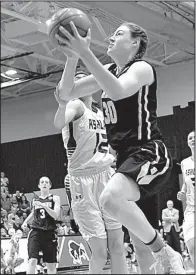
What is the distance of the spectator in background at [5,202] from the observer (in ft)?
→ 36.1

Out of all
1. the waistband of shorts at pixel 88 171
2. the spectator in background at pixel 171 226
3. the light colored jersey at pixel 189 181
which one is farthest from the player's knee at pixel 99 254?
the spectator in background at pixel 171 226

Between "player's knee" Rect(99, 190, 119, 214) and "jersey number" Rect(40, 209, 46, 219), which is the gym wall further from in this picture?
"player's knee" Rect(99, 190, 119, 214)

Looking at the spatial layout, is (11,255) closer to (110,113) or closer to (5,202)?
(5,202)

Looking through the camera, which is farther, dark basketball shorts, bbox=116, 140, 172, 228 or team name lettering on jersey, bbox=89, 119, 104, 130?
team name lettering on jersey, bbox=89, 119, 104, 130

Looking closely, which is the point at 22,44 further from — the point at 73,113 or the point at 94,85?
the point at 94,85

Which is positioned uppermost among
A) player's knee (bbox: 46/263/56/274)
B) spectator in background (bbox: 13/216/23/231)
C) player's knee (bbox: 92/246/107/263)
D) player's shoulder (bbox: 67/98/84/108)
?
player's shoulder (bbox: 67/98/84/108)

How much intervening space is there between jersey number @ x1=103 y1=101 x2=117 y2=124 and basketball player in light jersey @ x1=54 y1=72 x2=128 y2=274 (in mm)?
862

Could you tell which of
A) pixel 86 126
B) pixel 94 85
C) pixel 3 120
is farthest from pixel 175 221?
pixel 94 85

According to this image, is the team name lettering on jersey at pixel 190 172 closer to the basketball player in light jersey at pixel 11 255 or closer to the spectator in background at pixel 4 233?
the basketball player in light jersey at pixel 11 255

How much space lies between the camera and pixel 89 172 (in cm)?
427

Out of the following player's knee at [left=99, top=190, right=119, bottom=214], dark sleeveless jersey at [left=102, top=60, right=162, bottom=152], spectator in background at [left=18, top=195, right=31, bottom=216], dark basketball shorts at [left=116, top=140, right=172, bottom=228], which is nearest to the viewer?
player's knee at [left=99, top=190, right=119, bottom=214]

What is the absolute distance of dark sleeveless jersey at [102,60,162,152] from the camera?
10.0ft

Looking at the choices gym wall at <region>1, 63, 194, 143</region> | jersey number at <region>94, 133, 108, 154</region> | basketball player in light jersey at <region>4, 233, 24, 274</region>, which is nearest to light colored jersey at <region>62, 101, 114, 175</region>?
jersey number at <region>94, 133, 108, 154</region>

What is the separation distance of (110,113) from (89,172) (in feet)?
4.07
